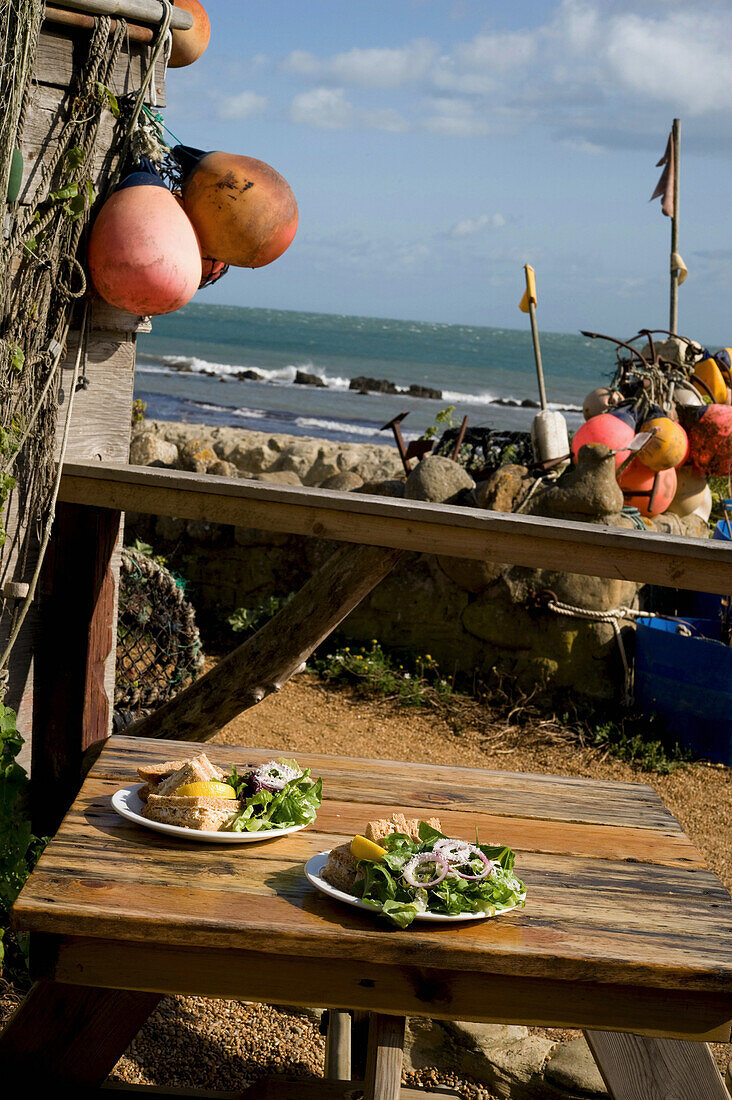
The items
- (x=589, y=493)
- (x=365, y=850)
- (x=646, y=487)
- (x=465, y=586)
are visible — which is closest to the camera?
(x=365, y=850)

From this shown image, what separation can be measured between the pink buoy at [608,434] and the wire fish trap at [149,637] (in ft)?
8.89

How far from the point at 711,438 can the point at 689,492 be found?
51 centimetres

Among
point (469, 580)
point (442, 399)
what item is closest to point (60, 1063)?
point (469, 580)

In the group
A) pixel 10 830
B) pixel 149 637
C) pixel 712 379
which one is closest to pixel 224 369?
pixel 712 379

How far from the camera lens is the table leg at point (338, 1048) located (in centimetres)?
257

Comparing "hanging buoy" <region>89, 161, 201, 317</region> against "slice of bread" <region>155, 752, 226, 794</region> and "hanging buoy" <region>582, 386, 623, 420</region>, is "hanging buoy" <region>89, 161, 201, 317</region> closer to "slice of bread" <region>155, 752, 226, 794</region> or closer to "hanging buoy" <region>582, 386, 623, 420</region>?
"slice of bread" <region>155, 752, 226, 794</region>

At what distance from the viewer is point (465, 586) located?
247 inches

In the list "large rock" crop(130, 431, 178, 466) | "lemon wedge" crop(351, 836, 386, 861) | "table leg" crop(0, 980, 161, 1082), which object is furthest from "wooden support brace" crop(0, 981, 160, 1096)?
"large rock" crop(130, 431, 178, 466)

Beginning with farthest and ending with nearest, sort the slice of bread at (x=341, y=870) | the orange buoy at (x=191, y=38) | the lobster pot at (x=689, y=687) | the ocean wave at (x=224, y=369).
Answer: the ocean wave at (x=224, y=369)
the lobster pot at (x=689, y=687)
the orange buoy at (x=191, y=38)
the slice of bread at (x=341, y=870)

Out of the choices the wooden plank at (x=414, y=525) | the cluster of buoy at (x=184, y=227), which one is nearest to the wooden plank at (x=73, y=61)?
the cluster of buoy at (x=184, y=227)

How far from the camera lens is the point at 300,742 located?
5.45 meters

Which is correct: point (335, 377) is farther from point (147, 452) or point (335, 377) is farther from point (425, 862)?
point (425, 862)

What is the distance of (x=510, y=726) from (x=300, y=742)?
125 centimetres

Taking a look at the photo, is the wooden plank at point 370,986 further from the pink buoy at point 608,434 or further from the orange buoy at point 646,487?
the orange buoy at point 646,487
